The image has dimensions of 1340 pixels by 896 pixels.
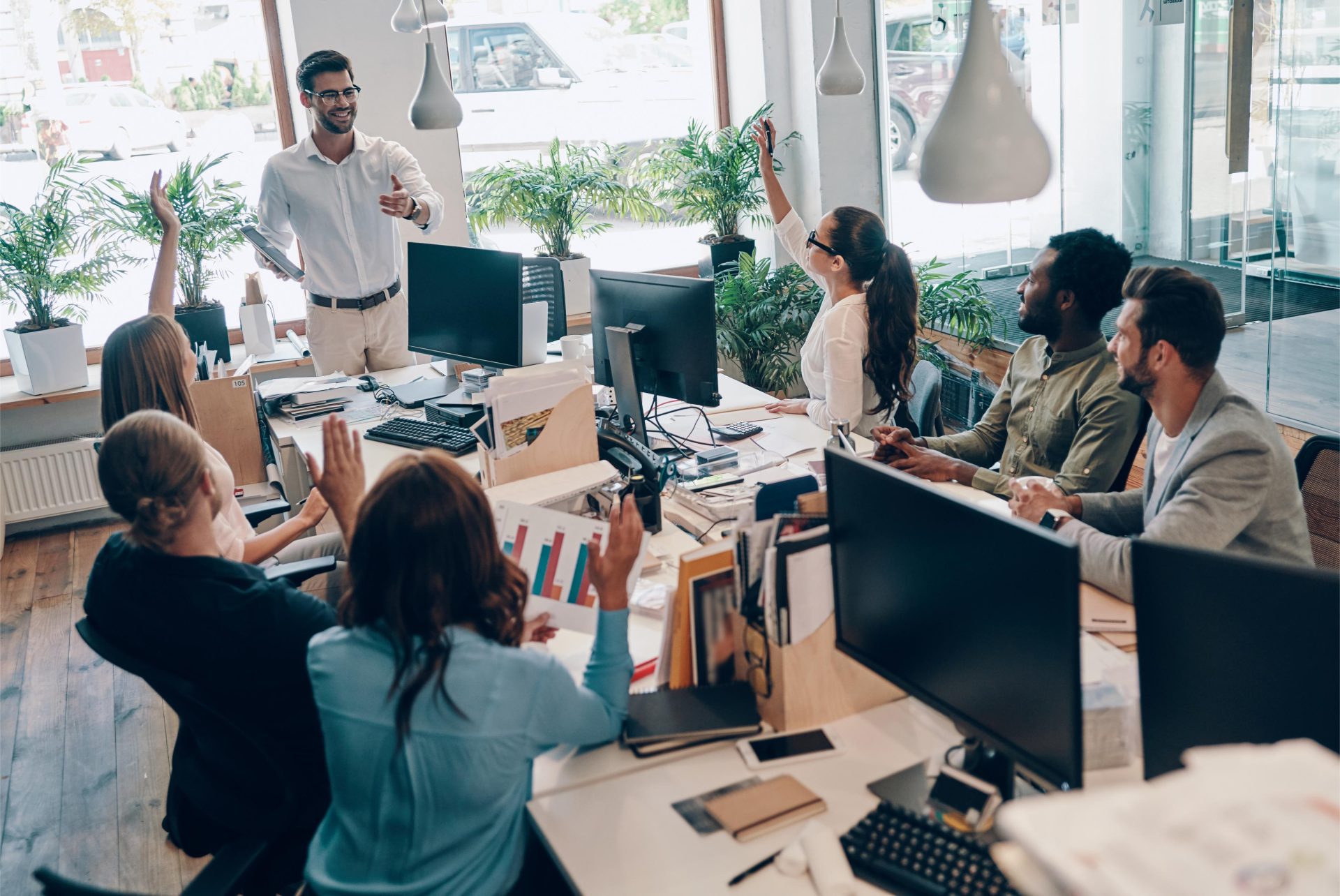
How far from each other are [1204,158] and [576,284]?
3032 millimetres

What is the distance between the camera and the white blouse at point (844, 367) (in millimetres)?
3371

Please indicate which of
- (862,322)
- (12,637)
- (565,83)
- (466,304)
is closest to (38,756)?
(12,637)

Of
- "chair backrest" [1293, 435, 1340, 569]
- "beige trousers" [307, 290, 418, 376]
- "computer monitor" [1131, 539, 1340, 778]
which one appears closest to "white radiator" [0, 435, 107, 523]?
"beige trousers" [307, 290, 418, 376]

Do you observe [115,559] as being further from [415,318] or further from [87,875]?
[415,318]

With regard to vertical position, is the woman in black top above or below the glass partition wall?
below

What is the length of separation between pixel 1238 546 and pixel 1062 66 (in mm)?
3263

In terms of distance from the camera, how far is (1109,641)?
2.04 metres

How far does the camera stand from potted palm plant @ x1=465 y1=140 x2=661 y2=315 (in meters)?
5.70

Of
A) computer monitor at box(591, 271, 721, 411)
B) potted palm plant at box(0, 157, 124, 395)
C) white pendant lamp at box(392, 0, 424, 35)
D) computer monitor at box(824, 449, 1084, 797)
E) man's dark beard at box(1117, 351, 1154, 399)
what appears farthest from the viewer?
potted palm plant at box(0, 157, 124, 395)

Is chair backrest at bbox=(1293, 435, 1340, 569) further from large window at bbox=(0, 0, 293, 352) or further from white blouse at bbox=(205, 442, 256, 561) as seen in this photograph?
large window at bbox=(0, 0, 293, 352)

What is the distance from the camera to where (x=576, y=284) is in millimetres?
5906

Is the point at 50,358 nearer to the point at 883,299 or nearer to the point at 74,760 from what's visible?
the point at 74,760

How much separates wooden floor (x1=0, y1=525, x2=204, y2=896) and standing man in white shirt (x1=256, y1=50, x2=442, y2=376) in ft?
4.84

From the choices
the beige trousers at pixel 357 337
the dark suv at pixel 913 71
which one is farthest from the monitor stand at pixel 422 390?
the dark suv at pixel 913 71
